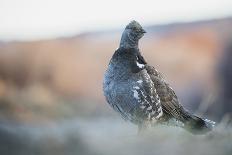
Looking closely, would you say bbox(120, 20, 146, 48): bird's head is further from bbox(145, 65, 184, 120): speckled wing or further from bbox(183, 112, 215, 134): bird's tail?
bbox(183, 112, 215, 134): bird's tail

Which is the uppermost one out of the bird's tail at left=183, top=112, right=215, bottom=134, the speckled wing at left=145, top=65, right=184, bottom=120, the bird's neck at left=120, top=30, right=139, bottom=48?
the bird's neck at left=120, top=30, right=139, bottom=48

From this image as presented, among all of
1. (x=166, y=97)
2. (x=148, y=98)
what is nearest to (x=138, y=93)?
(x=148, y=98)

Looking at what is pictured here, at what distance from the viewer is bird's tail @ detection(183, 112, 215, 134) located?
3.07 meters

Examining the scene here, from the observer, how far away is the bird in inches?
117

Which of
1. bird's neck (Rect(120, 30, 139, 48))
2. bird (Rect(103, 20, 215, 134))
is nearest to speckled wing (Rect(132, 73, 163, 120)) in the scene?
bird (Rect(103, 20, 215, 134))

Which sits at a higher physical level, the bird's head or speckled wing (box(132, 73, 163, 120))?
the bird's head

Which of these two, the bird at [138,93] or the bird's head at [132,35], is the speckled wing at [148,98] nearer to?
the bird at [138,93]

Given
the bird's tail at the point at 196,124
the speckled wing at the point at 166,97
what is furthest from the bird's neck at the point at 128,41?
the bird's tail at the point at 196,124

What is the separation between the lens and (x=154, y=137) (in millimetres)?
3025

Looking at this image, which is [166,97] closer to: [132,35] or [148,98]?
[148,98]

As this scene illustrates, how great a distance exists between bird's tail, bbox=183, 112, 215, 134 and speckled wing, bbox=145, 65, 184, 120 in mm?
36

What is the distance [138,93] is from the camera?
298cm

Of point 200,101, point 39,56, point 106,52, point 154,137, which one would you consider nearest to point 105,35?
point 106,52

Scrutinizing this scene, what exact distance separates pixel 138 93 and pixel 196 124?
34cm
